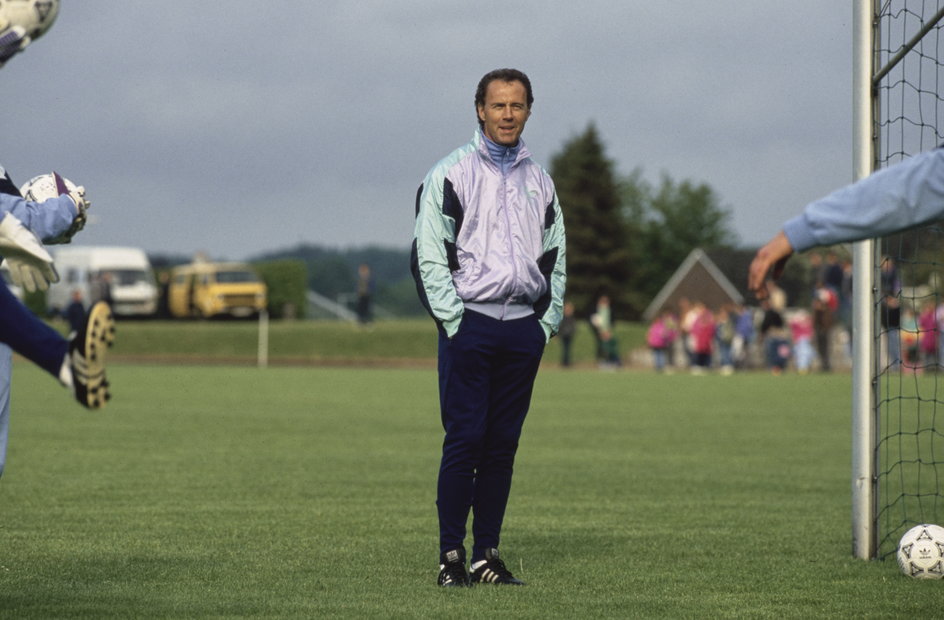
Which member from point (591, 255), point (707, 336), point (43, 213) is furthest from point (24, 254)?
point (591, 255)

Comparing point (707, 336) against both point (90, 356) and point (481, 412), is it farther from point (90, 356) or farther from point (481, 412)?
point (90, 356)

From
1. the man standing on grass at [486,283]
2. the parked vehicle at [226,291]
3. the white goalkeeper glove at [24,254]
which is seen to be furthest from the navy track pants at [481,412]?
the parked vehicle at [226,291]

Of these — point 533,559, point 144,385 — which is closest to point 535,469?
point 533,559

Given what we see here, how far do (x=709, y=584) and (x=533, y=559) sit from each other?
3.66ft

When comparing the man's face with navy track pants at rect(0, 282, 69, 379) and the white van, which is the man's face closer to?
navy track pants at rect(0, 282, 69, 379)

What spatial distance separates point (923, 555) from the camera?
681cm

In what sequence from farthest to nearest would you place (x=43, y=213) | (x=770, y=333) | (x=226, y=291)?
(x=226, y=291) → (x=770, y=333) → (x=43, y=213)

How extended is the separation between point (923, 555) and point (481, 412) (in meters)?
2.31

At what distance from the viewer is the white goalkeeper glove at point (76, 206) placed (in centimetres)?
514

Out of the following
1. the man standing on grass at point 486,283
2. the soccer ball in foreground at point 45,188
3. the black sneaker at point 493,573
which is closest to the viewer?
the soccer ball in foreground at point 45,188

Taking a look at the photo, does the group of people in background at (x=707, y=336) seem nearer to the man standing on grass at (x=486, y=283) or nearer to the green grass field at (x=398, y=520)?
the green grass field at (x=398, y=520)

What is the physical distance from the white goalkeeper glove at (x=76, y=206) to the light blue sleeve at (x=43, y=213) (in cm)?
7

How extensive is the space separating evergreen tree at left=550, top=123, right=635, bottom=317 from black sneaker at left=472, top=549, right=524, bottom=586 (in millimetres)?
84835

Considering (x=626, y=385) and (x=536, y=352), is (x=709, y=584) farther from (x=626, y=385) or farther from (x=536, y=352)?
(x=626, y=385)
